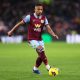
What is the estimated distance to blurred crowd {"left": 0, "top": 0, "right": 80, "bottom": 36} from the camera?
3749 centimetres

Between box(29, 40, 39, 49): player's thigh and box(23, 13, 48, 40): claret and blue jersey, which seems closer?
box(29, 40, 39, 49): player's thigh

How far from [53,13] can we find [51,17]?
60cm

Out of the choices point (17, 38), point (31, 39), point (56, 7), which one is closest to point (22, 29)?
point (17, 38)

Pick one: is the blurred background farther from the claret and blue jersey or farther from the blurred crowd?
the claret and blue jersey

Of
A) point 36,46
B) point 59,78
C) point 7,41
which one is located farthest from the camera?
point 7,41

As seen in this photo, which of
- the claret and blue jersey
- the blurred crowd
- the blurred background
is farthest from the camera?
the blurred crowd

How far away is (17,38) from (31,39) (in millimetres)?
22186

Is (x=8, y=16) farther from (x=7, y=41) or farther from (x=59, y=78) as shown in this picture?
(x=59, y=78)

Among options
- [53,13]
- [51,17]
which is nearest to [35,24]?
[51,17]

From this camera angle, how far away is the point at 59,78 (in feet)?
41.8

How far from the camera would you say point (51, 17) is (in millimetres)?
38281

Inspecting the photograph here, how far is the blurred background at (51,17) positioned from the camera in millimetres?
36344

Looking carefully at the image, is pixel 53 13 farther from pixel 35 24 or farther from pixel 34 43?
pixel 34 43

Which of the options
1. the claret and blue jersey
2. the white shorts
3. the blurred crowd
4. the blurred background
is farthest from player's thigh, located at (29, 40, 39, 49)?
the blurred crowd
